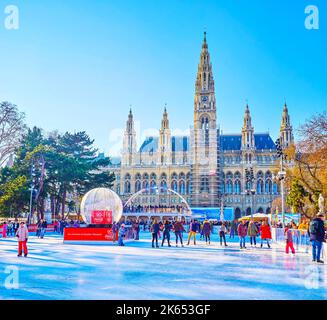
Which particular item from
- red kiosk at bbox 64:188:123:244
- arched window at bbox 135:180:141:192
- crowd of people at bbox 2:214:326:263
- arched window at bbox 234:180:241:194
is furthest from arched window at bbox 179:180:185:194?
red kiosk at bbox 64:188:123:244

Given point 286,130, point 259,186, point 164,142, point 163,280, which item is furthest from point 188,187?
point 163,280

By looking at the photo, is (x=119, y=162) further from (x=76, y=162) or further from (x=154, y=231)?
(x=154, y=231)

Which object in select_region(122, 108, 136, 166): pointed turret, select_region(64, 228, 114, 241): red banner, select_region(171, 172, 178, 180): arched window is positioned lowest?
select_region(64, 228, 114, 241): red banner

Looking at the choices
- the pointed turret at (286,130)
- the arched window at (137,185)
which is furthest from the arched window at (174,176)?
the pointed turret at (286,130)

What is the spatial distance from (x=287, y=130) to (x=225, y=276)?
70.8 m

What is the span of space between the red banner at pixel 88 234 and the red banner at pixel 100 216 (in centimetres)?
280

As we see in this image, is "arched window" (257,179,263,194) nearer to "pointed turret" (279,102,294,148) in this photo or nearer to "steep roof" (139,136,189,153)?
"pointed turret" (279,102,294,148)

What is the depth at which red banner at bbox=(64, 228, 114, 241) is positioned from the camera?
21.8 meters

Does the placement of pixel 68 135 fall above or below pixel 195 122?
below

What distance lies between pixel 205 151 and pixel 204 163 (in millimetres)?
2350

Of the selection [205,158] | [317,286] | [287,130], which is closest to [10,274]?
[317,286]

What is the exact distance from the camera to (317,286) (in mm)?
7953

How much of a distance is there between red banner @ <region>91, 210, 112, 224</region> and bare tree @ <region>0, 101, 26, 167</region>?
598 inches

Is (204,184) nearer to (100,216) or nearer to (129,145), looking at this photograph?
(129,145)
